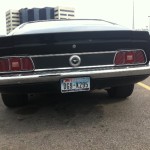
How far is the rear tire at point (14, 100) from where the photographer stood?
5316 mm

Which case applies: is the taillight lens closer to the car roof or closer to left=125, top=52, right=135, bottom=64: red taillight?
left=125, top=52, right=135, bottom=64: red taillight

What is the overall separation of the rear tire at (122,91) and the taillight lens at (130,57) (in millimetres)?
1063

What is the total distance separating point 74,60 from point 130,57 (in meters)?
0.72

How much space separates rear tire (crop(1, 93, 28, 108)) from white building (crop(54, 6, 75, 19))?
35.1 meters

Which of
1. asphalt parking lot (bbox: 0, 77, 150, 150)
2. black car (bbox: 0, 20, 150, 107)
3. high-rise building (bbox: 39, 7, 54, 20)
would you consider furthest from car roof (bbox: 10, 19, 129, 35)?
high-rise building (bbox: 39, 7, 54, 20)

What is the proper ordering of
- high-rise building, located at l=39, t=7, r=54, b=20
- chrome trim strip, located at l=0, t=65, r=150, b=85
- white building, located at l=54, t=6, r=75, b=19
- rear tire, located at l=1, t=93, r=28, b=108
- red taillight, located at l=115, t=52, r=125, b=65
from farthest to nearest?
white building, located at l=54, t=6, r=75, b=19 → high-rise building, located at l=39, t=7, r=54, b=20 → rear tire, located at l=1, t=93, r=28, b=108 → red taillight, located at l=115, t=52, r=125, b=65 → chrome trim strip, located at l=0, t=65, r=150, b=85

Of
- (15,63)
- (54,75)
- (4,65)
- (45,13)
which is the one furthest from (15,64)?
(45,13)

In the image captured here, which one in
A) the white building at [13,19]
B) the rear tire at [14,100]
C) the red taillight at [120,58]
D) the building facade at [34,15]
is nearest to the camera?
the red taillight at [120,58]

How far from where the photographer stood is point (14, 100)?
5406 millimetres

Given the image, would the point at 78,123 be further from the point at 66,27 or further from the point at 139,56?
the point at 66,27

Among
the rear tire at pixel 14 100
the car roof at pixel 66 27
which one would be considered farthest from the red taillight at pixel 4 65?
the rear tire at pixel 14 100

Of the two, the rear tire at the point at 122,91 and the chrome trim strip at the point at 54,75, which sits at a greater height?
the chrome trim strip at the point at 54,75

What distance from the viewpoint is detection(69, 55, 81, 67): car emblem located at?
4.43m

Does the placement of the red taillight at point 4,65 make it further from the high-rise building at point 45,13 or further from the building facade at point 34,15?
the high-rise building at point 45,13
